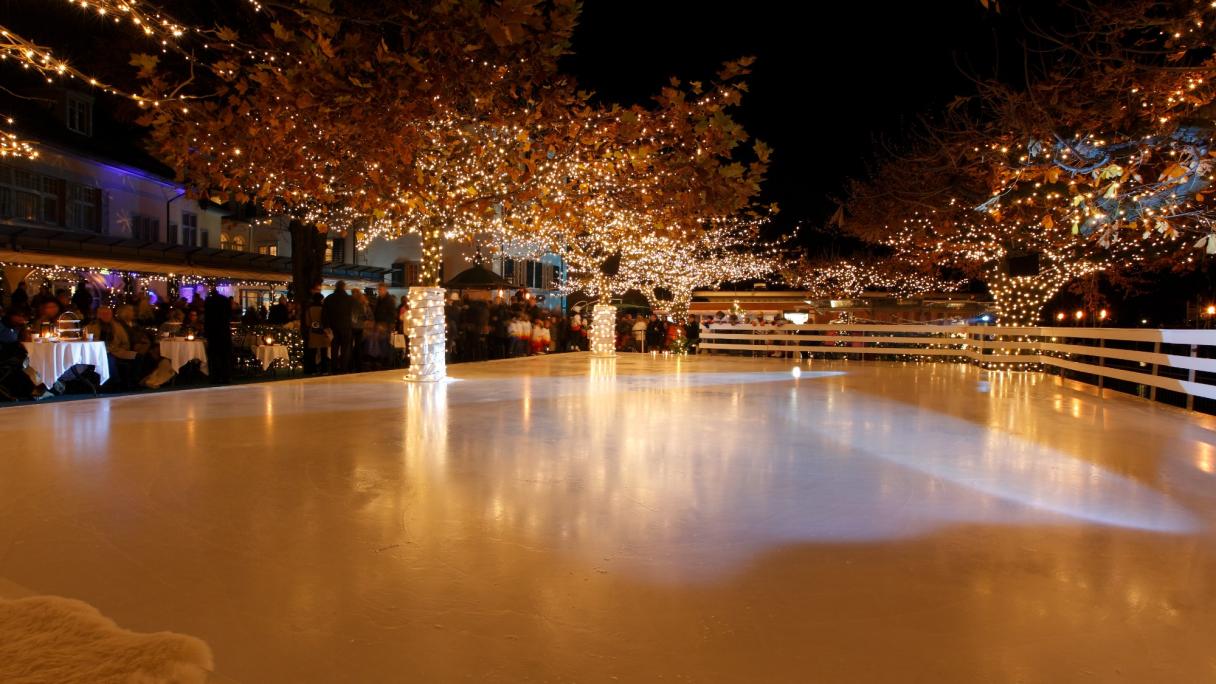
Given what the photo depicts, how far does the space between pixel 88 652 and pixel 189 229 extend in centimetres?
2787

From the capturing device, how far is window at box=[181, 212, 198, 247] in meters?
26.3

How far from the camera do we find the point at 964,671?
7.93 ft

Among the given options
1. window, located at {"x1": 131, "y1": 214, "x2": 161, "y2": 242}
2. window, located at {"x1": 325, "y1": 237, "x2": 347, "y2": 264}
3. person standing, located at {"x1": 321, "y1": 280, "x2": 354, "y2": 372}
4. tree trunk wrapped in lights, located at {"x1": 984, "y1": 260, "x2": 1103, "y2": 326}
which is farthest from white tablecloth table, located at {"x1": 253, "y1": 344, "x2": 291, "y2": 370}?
window, located at {"x1": 325, "y1": 237, "x2": 347, "y2": 264}

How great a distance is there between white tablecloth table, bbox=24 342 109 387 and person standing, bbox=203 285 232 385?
2103 millimetres

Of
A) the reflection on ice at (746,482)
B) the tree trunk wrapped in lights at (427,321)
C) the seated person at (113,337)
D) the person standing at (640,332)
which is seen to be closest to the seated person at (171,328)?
the seated person at (113,337)

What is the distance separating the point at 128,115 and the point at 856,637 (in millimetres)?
19028

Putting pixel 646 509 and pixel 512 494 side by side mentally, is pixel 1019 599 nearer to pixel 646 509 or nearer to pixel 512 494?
pixel 646 509

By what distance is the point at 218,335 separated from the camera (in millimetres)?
12125

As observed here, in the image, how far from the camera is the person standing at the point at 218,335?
12.0m

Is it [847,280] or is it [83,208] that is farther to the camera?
[847,280]

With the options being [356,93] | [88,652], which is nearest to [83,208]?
[356,93]

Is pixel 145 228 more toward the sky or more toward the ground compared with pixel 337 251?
more toward the ground

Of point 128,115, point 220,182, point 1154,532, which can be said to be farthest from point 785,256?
point 1154,532

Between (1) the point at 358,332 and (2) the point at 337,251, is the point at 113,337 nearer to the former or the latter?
(1) the point at 358,332
